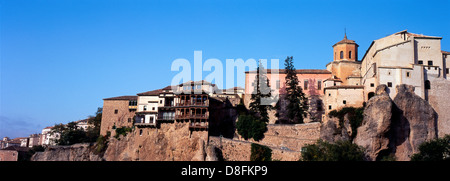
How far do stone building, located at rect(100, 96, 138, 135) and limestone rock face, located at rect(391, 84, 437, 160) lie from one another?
1384 inches

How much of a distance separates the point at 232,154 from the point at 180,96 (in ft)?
35.6

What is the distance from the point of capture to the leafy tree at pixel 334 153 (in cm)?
3741

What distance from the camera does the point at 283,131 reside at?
47.8 m

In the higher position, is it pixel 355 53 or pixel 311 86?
pixel 355 53

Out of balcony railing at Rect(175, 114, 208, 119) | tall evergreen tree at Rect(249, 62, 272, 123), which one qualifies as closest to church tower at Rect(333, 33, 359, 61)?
tall evergreen tree at Rect(249, 62, 272, 123)

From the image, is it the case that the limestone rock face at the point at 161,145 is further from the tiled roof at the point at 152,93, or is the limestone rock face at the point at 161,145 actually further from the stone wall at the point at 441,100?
the stone wall at the point at 441,100

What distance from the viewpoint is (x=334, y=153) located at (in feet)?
123

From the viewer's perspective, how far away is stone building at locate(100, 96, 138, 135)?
58844mm

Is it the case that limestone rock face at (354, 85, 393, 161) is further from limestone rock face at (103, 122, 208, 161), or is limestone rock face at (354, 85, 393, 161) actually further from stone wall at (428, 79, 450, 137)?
limestone rock face at (103, 122, 208, 161)

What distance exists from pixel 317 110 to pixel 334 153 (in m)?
17.7

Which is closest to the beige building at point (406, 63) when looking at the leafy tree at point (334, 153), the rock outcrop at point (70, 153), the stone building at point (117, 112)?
the leafy tree at point (334, 153)
